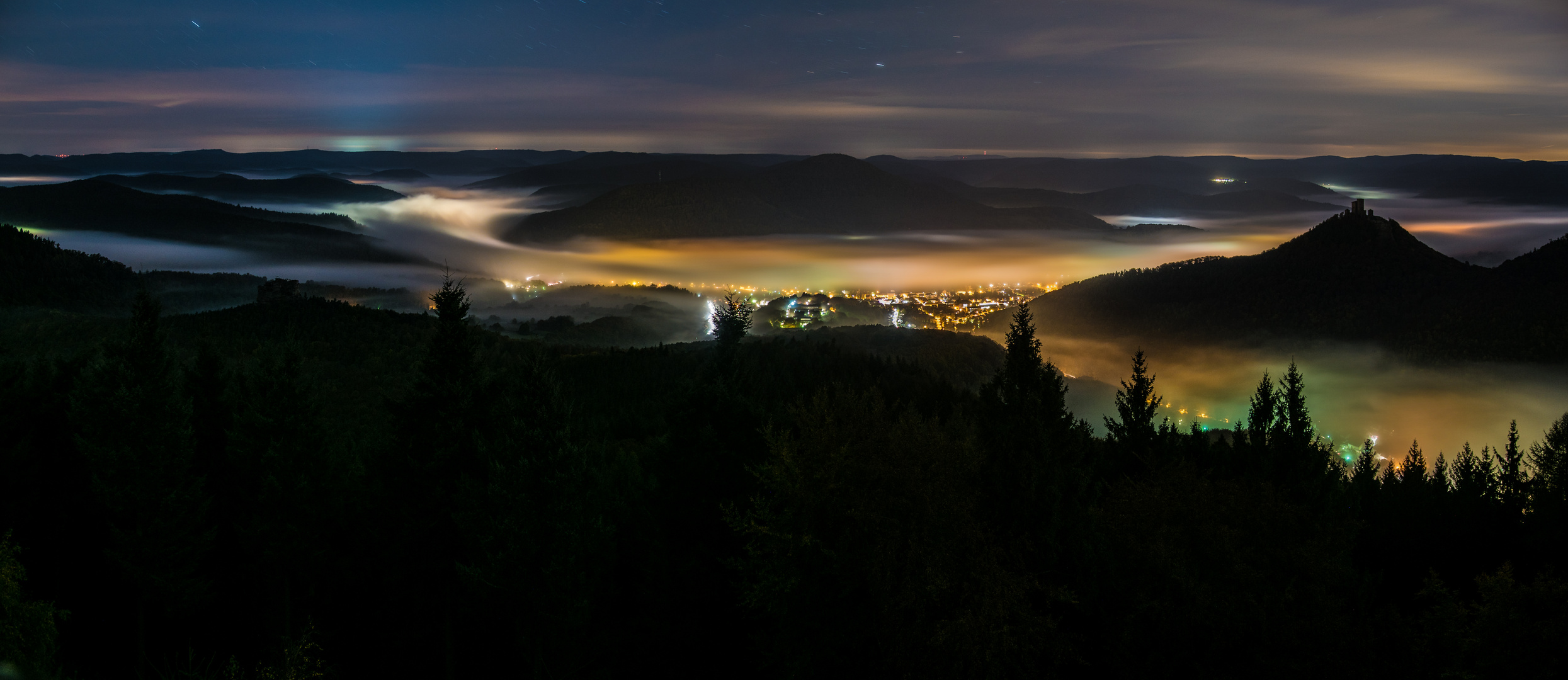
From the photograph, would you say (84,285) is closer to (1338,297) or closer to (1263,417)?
(1263,417)

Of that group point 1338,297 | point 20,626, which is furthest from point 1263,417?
point 1338,297

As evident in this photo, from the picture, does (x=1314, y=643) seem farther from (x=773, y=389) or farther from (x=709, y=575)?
(x=773, y=389)

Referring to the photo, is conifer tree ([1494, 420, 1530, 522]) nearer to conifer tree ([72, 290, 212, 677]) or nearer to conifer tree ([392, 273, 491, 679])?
conifer tree ([392, 273, 491, 679])

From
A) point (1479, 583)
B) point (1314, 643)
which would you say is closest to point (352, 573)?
point (1314, 643)

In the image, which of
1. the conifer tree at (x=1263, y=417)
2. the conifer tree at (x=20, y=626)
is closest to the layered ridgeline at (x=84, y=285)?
the conifer tree at (x=20, y=626)

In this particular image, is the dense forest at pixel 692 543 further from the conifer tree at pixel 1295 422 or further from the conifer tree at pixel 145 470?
the conifer tree at pixel 1295 422

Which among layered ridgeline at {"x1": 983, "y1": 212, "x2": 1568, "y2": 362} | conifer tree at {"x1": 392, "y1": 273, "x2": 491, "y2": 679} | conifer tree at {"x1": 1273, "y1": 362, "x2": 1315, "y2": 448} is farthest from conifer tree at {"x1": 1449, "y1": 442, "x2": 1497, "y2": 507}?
layered ridgeline at {"x1": 983, "y1": 212, "x2": 1568, "y2": 362}
